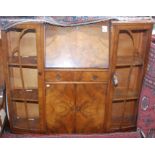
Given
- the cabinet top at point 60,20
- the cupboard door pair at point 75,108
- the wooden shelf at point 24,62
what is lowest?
the cupboard door pair at point 75,108

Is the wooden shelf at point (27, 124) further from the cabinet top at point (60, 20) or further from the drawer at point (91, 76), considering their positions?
the cabinet top at point (60, 20)

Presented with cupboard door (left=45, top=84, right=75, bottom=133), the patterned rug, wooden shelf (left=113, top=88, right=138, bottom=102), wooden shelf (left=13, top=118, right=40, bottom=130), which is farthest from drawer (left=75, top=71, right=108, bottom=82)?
wooden shelf (left=13, top=118, right=40, bottom=130)

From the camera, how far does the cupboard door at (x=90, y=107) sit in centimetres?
211

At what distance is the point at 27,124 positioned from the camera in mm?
2314

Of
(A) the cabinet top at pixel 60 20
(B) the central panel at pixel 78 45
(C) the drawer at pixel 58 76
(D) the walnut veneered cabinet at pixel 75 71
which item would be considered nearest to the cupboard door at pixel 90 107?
(D) the walnut veneered cabinet at pixel 75 71

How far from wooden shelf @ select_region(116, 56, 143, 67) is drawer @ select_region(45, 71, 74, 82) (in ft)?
1.42

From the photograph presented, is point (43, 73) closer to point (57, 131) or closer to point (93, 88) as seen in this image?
point (93, 88)

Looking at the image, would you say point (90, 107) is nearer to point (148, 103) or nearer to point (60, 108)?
point (60, 108)

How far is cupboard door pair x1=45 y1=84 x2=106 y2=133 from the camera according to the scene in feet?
6.89

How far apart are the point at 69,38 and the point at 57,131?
3.05ft

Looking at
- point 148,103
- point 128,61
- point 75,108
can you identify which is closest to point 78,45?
point 128,61

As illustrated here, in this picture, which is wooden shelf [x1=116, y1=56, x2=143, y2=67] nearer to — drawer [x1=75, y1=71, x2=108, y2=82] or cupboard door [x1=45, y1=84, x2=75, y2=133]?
drawer [x1=75, y1=71, x2=108, y2=82]

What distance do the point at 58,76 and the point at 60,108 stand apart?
13.4 inches

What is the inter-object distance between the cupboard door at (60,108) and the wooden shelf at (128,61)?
0.48 m
